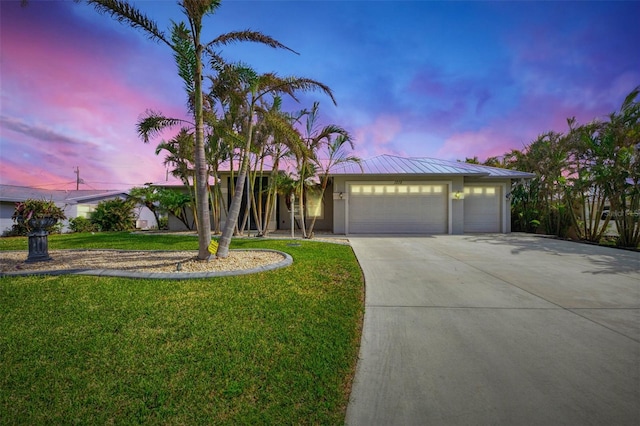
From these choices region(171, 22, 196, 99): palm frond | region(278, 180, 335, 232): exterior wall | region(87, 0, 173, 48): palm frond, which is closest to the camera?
region(87, 0, 173, 48): palm frond

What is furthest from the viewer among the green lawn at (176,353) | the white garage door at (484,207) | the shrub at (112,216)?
the shrub at (112,216)

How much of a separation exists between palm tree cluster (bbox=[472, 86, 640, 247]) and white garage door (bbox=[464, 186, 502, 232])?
4.29 ft

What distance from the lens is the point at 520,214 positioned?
14500 mm

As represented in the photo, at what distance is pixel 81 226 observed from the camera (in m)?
15.2

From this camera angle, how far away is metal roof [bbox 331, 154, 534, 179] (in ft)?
40.9

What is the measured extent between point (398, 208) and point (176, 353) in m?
12.3

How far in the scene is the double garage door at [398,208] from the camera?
1338 cm

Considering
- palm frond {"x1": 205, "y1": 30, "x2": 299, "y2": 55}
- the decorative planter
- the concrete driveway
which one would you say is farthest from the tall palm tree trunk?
the decorative planter

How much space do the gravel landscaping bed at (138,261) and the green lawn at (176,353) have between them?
1.12 m

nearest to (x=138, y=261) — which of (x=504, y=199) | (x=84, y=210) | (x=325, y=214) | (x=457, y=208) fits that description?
(x=325, y=214)

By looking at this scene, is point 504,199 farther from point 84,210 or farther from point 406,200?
point 84,210

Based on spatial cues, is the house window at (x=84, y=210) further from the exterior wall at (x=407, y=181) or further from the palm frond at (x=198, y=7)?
the palm frond at (x=198, y=7)

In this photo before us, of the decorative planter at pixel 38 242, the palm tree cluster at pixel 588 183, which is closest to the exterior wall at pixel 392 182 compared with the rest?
the palm tree cluster at pixel 588 183

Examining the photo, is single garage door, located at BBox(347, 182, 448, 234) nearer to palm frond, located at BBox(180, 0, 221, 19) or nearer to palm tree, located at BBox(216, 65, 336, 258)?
palm tree, located at BBox(216, 65, 336, 258)
